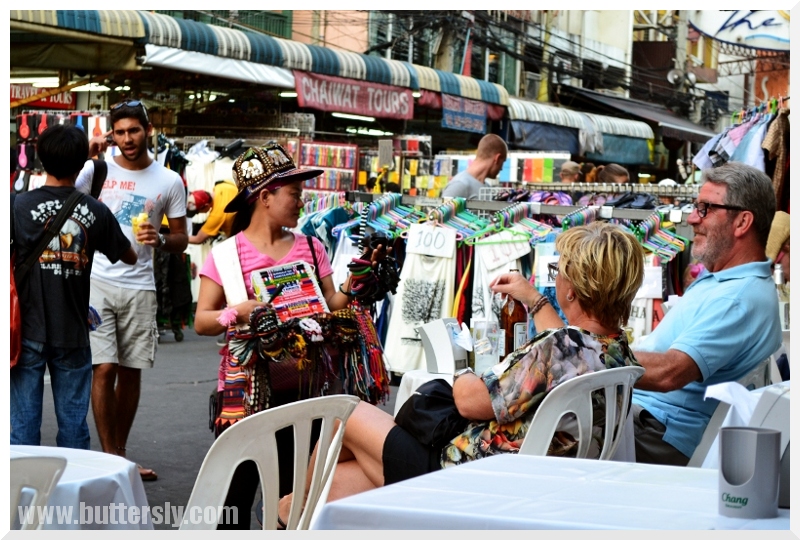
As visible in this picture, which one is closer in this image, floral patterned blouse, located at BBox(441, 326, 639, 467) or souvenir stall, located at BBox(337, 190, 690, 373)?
floral patterned blouse, located at BBox(441, 326, 639, 467)

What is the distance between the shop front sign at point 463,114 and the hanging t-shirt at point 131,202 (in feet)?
46.9

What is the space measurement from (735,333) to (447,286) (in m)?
3.42

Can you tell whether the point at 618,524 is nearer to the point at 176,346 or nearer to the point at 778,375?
the point at 778,375

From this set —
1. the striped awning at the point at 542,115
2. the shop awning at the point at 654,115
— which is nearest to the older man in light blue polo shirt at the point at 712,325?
the striped awning at the point at 542,115

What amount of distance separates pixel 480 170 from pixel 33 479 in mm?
6893

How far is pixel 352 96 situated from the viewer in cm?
1730

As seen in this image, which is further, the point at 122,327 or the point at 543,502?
the point at 122,327

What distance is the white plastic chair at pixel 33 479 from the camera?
2.29 meters

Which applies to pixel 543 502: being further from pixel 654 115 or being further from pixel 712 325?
pixel 654 115

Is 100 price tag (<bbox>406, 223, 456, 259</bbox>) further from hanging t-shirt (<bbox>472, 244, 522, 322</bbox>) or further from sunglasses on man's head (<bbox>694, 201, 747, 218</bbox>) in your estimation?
sunglasses on man's head (<bbox>694, 201, 747, 218</bbox>)

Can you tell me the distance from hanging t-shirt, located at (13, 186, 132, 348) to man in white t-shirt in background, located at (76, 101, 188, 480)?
0.53m

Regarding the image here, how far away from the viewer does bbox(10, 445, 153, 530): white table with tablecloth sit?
262 centimetres

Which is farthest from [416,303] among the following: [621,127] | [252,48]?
[621,127]

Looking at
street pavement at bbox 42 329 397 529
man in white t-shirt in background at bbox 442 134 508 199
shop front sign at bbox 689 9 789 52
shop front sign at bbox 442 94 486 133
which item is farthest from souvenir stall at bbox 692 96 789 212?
shop front sign at bbox 689 9 789 52
